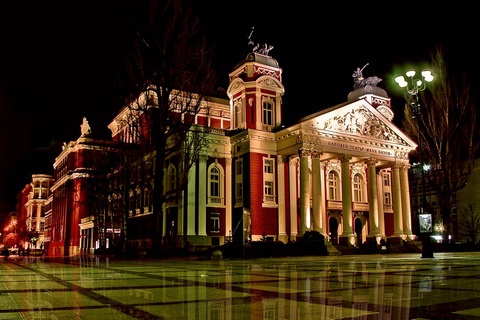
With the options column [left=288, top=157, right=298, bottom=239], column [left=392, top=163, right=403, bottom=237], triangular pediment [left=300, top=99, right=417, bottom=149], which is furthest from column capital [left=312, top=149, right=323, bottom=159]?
column [left=392, top=163, right=403, bottom=237]

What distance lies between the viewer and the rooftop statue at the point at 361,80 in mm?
55125

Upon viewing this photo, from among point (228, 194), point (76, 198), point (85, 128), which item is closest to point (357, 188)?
point (228, 194)

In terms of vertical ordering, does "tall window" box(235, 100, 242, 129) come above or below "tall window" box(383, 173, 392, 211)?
above

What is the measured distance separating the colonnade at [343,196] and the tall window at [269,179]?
1.84 metres

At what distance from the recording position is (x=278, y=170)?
4250cm

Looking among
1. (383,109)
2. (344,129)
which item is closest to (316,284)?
(344,129)

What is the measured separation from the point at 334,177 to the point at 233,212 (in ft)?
40.5

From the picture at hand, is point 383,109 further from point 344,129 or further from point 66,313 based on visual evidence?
point 66,313

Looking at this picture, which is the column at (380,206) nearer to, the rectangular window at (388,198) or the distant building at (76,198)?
the rectangular window at (388,198)

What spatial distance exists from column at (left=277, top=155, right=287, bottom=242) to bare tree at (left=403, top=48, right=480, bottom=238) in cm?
1322

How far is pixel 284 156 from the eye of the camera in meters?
42.8

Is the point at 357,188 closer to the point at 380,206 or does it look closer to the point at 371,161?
the point at 380,206

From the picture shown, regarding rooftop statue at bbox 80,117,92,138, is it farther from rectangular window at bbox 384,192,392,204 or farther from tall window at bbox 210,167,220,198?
rectangular window at bbox 384,192,392,204

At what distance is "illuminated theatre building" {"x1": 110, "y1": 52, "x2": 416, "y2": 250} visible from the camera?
131 ft
